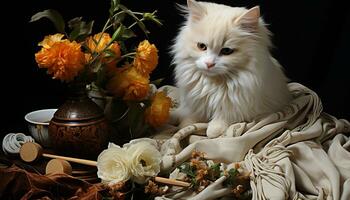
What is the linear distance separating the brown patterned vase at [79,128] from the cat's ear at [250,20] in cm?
49

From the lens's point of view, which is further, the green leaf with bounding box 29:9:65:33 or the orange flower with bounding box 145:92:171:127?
the orange flower with bounding box 145:92:171:127

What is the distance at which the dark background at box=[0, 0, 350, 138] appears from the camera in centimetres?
177

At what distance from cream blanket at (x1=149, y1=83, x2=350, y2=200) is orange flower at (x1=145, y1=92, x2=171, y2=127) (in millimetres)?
63

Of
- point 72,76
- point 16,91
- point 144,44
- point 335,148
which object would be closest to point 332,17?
point 335,148

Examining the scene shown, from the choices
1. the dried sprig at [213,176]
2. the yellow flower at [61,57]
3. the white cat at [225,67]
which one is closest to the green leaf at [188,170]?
the dried sprig at [213,176]

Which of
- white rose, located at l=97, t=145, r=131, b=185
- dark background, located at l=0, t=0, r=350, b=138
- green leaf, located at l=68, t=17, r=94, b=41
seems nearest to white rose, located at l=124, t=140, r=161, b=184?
white rose, located at l=97, t=145, r=131, b=185

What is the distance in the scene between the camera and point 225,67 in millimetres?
1389

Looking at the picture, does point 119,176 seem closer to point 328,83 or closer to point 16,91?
point 16,91

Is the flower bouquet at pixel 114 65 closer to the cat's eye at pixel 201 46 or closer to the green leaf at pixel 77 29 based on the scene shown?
the green leaf at pixel 77 29

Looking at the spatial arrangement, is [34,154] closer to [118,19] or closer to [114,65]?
[114,65]

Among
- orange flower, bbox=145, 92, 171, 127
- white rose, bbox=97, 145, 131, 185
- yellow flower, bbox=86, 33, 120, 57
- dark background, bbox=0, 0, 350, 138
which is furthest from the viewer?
dark background, bbox=0, 0, 350, 138

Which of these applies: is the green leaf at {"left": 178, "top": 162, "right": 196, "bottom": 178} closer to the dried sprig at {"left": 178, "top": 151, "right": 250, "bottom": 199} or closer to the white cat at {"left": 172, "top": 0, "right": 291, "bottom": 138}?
the dried sprig at {"left": 178, "top": 151, "right": 250, "bottom": 199}

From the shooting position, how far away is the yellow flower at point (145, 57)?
1374 millimetres

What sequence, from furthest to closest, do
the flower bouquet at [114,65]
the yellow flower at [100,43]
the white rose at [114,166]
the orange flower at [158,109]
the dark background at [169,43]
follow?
the dark background at [169,43] → the orange flower at [158,109] → the yellow flower at [100,43] → the flower bouquet at [114,65] → the white rose at [114,166]
